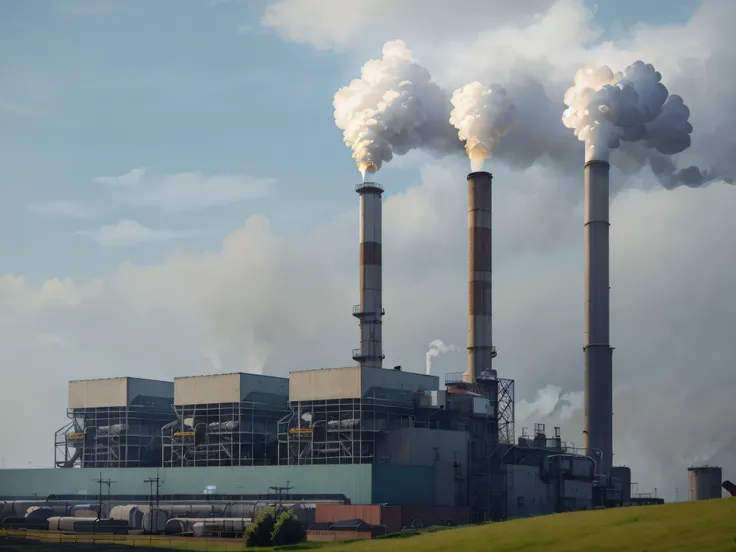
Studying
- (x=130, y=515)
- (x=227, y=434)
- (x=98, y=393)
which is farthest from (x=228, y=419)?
(x=98, y=393)

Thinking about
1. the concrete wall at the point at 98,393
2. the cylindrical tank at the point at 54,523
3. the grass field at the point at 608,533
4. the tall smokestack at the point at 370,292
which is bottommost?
the cylindrical tank at the point at 54,523

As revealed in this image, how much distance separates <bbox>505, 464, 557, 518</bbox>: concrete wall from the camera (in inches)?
3656

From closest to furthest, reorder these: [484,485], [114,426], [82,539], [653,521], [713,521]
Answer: [713,521] → [653,521] → [82,539] → [484,485] → [114,426]

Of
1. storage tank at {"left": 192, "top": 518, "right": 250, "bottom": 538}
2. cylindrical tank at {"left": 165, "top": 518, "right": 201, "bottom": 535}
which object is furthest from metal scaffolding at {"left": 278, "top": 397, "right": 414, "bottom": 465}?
storage tank at {"left": 192, "top": 518, "right": 250, "bottom": 538}

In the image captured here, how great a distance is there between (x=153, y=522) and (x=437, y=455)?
22.9 meters

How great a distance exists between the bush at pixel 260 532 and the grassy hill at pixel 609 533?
1349cm

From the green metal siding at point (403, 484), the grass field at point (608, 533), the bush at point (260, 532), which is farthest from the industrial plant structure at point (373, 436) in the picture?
the grass field at point (608, 533)

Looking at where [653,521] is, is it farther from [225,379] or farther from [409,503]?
[225,379]

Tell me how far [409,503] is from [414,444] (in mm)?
5049

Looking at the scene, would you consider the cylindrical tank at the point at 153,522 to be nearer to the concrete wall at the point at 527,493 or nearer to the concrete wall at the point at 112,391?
the concrete wall at the point at 112,391

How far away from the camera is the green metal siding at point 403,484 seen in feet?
270

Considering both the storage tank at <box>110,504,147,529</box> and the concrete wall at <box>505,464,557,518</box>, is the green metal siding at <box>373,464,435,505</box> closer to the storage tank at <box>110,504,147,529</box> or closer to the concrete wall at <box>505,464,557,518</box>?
the concrete wall at <box>505,464,557,518</box>

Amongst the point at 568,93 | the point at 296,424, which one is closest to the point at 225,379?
the point at 296,424

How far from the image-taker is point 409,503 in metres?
84.3
